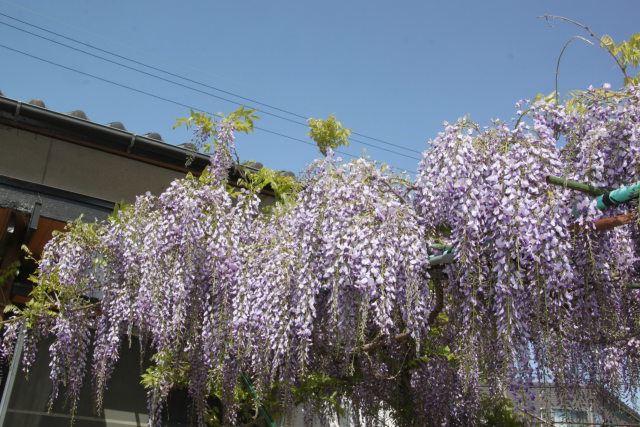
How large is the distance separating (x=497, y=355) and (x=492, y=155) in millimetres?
1345

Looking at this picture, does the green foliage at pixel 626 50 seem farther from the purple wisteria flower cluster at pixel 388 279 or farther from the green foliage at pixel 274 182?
the green foliage at pixel 274 182

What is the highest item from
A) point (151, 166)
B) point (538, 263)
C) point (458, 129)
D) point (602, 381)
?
point (151, 166)

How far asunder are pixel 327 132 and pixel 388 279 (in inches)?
177

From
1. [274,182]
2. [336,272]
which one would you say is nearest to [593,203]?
[336,272]

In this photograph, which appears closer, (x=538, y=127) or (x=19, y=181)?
(x=538, y=127)

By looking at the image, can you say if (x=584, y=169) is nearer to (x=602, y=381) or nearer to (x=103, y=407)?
(x=602, y=381)

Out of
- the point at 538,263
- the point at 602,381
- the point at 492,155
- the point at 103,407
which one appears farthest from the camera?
the point at 103,407

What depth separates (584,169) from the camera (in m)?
3.45

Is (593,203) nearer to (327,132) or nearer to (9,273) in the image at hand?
(327,132)

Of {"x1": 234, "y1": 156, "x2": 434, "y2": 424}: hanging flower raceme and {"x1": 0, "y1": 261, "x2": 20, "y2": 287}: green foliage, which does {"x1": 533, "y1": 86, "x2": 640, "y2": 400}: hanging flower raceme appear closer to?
{"x1": 234, "y1": 156, "x2": 434, "y2": 424}: hanging flower raceme

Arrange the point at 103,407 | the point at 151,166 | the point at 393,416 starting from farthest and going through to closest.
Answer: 1. the point at 151,166
2. the point at 103,407
3. the point at 393,416

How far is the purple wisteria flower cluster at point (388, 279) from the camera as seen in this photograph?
140 inches

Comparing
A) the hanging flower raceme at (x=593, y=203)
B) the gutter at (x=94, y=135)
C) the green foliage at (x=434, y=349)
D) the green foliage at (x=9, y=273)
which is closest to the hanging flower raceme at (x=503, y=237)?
the hanging flower raceme at (x=593, y=203)

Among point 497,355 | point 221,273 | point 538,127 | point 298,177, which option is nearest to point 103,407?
point 221,273
